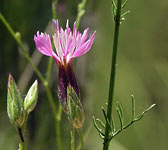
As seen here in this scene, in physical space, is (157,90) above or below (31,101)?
above

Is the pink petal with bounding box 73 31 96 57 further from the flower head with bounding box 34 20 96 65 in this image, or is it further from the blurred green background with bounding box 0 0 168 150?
the blurred green background with bounding box 0 0 168 150

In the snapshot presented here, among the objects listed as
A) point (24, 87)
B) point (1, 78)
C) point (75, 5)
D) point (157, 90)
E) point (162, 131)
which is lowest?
point (162, 131)

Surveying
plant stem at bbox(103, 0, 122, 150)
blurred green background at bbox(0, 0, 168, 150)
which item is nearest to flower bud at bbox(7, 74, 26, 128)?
plant stem at bbox(103, 0, 122, 150)

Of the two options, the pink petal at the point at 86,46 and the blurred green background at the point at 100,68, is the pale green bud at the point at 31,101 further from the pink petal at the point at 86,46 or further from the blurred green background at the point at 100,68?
the blurred green background at the point at 100,68

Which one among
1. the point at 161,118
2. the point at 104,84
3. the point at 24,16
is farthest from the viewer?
the point at 104,84

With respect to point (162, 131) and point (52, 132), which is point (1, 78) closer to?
point (52, 132)

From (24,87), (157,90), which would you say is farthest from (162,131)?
(24,87)
